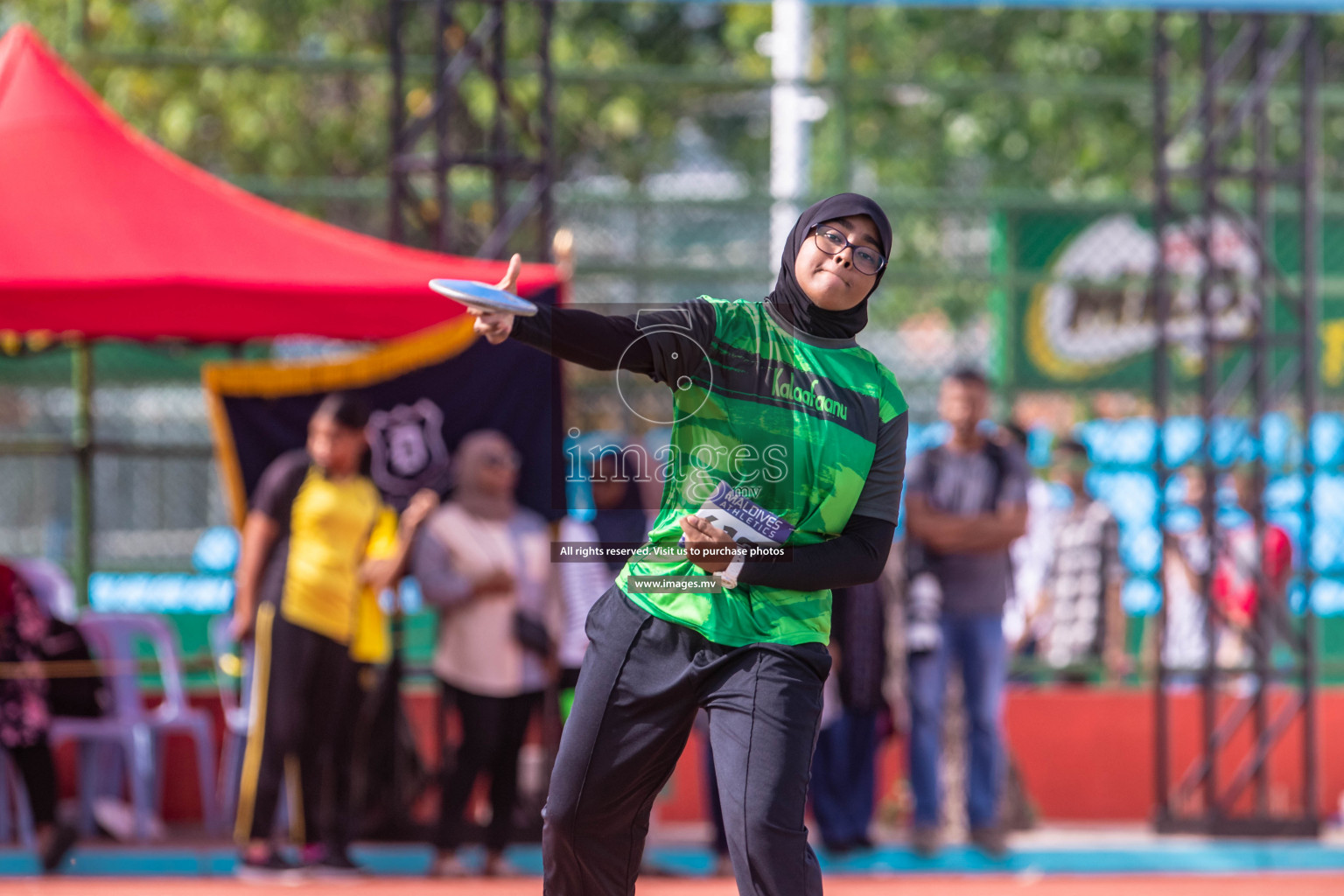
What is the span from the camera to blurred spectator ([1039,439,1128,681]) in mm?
9141

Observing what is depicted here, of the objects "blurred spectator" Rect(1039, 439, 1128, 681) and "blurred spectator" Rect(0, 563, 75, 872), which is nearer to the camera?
"blurred spectator" Rect(0, 563, 75, 872)

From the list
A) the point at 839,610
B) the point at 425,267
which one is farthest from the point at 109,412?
the point at 839,610

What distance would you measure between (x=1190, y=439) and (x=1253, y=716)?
6.13ft

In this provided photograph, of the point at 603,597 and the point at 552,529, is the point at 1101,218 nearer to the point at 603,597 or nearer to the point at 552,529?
the point at 552,529

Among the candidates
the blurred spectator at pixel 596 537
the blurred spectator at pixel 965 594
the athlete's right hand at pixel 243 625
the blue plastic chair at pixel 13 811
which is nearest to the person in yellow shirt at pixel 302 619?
the athlete's right hand at pixel 243 625

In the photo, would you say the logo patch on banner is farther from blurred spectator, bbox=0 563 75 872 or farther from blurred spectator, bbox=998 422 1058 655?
blurred spectator, bbox=998 422 1058 655

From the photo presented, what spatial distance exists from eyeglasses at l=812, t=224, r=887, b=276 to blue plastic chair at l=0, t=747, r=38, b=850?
5.50 m

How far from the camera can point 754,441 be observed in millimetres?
3682

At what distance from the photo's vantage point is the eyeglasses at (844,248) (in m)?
3.66

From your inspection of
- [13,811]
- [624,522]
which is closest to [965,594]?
[624,522]

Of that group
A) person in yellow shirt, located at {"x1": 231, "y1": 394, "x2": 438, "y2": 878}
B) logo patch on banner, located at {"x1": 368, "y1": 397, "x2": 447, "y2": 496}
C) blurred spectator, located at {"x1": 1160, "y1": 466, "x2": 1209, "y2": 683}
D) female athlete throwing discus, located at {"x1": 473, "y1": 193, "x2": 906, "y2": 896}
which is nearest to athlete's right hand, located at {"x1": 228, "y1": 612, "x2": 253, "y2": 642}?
person in yellow shirt, located at {"x1": 231, "y1": 394, "x2": 438, "y2": 878}

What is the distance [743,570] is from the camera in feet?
11.8

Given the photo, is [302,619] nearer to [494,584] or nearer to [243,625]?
[243,625]

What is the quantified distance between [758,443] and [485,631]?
3956 millimetres
